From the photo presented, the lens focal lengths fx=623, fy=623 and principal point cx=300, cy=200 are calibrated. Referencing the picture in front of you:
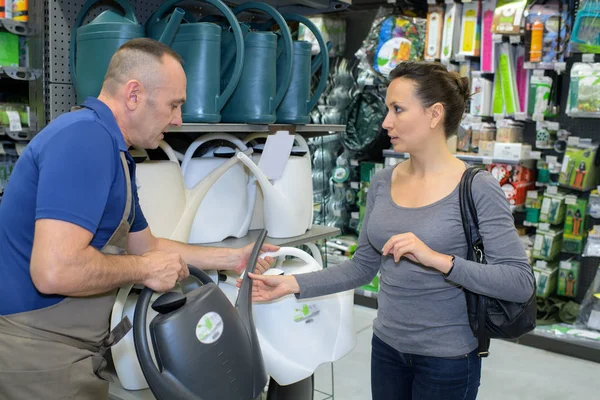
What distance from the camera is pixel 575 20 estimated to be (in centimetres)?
375

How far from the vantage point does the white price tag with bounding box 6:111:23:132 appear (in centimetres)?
260

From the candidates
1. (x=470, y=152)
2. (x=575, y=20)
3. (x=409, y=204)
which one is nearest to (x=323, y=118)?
(x=470, y=152)

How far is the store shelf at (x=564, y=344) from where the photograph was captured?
3783 mm

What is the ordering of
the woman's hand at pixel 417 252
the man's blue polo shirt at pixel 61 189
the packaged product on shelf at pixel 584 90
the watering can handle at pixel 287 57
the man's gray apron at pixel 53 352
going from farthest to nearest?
the packaged product on shelf at pixel 584 90 < the watering can handle at pixel 287 57 < the woman's hand at pixel 417 252 < the man's gray apron at pixel 53 352 < the man's blue polo shirt at pixel 61 189

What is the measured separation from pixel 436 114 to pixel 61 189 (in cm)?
104

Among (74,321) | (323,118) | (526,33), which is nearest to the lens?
(74,321)

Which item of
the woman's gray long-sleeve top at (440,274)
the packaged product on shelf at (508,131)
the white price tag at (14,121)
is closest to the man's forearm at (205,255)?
the woman's gray long-sleeve top at (440,274)

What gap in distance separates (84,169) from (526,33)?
345cm

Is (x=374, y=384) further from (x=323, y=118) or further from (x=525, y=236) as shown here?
(x=323, y=118)

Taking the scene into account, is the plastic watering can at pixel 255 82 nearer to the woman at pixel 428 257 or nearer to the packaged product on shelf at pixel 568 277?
the woman at pixel 428 257

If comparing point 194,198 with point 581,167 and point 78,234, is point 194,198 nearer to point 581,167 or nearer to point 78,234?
point 78,234

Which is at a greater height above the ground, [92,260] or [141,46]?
[141,46]

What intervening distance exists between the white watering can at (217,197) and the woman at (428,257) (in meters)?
0.43

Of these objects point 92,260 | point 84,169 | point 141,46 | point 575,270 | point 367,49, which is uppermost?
point 367,49
